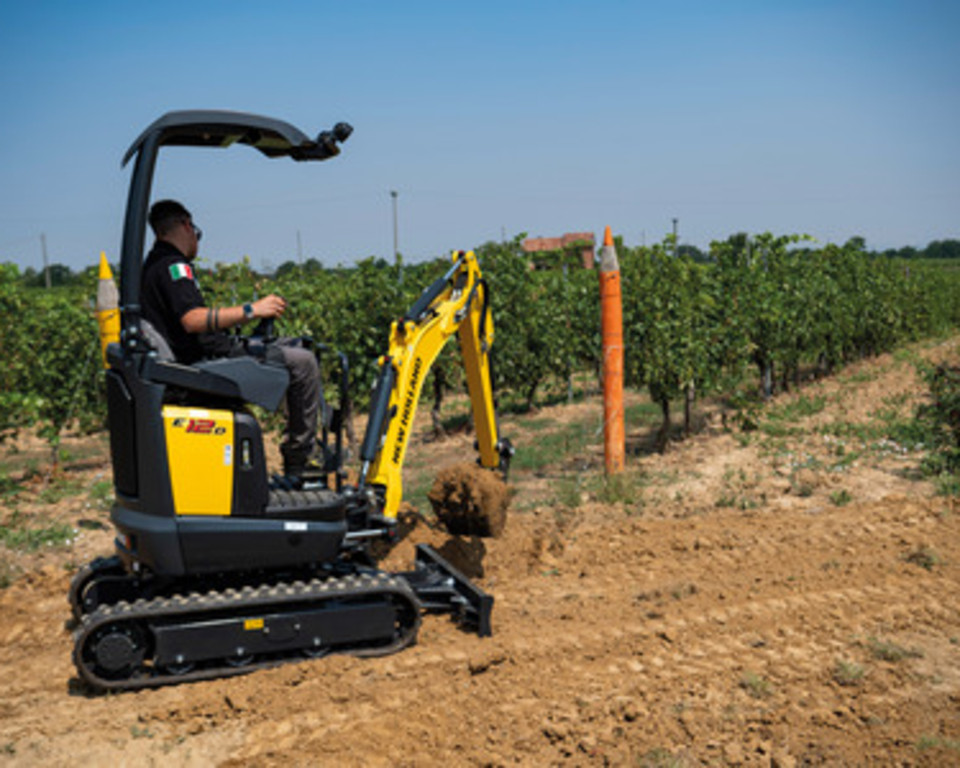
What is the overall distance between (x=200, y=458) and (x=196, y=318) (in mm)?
787

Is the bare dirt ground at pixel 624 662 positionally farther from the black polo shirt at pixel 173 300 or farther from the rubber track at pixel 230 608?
the black polo shirt at pixel 173 300

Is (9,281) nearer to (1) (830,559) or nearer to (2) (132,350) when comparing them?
(2) (132,350)

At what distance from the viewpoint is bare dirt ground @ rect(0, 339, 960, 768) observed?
428 centimetres

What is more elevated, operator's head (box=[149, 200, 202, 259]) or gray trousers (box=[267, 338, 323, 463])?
operator's head (box=[149, 200, 202, 259])

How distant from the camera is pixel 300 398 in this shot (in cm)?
533

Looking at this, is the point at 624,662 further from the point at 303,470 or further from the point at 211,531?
the point at 211,531

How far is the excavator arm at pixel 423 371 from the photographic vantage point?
5.84 meters

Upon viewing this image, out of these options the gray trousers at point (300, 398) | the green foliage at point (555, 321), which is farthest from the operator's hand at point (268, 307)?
the green foliage at point (555, 321)

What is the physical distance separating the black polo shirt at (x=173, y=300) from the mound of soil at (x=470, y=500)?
280 centimetres

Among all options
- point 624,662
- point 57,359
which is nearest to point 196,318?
point 624,662

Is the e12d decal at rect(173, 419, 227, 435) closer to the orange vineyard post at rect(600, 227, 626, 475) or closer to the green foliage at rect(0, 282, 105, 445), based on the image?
the orange vineyard post at rect(600, 227, 626, 475)

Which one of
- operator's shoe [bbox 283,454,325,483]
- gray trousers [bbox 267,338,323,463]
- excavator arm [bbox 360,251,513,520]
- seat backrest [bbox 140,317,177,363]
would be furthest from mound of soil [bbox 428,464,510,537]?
seat backrest [bbox 140,317,177,363]

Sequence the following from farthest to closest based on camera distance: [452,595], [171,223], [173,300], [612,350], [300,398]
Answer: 1. [612,350]
2. [452,595]
3. [300,398]
4. [171,223]
5. [173,300]

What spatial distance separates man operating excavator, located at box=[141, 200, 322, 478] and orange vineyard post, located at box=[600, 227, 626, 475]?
4773 mm
